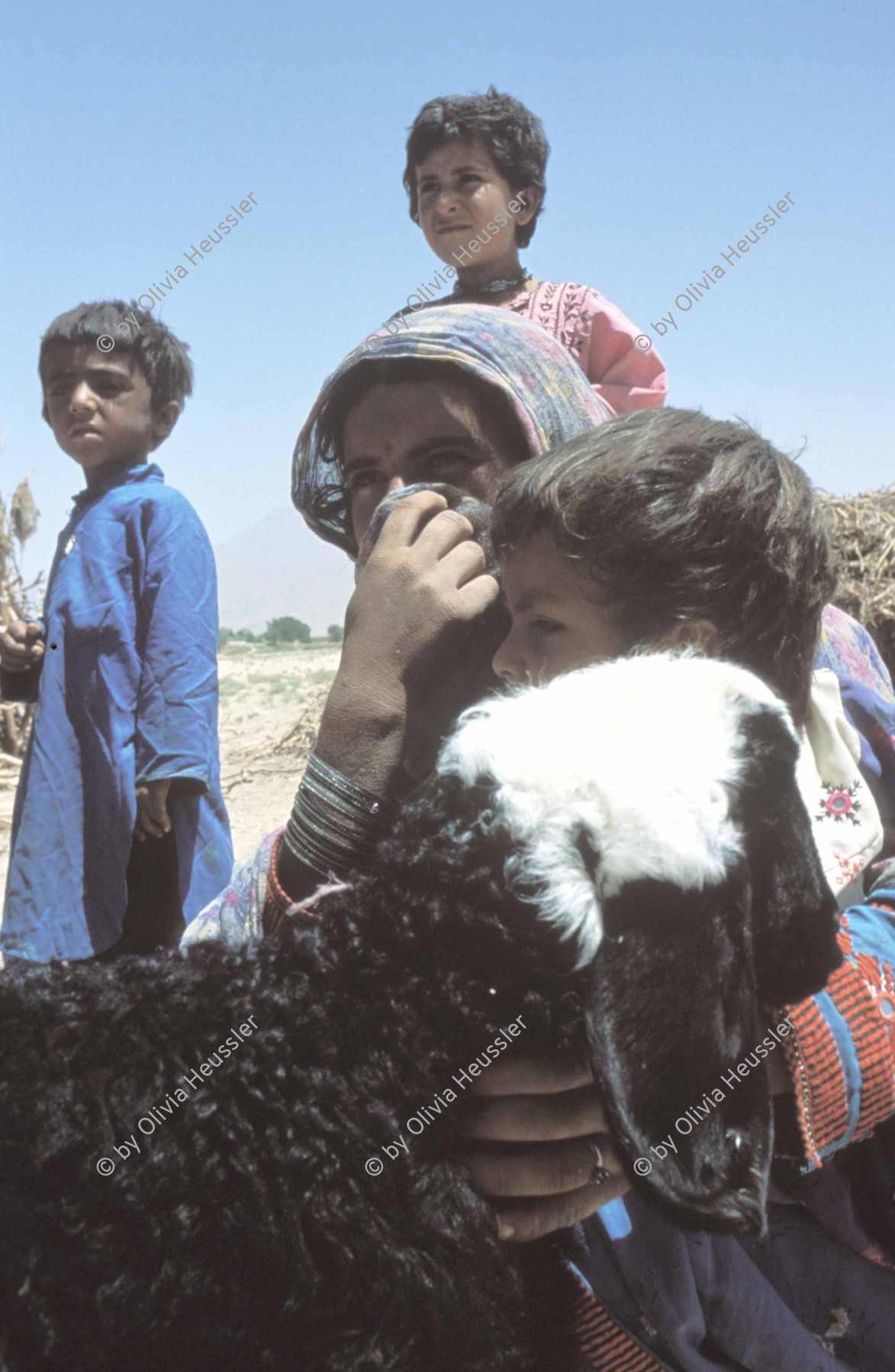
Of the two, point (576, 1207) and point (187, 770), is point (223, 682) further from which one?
point (576, 1207)

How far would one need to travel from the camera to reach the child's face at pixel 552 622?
5.34ft

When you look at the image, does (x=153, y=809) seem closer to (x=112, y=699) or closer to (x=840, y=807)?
(x=112, y=699)

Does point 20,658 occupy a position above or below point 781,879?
above

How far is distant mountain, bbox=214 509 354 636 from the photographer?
3691 inches

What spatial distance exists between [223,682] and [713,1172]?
17.5 m

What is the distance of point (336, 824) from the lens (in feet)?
5.12

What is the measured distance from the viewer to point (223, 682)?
18.1 meters

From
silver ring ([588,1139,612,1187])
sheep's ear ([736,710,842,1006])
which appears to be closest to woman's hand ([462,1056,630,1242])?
silver ring ([588,1139,612,1187])

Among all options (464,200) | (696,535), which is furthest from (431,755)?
(464,200)

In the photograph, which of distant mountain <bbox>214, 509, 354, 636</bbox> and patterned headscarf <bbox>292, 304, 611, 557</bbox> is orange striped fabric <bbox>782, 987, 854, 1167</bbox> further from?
distant mountain <bbox>214, 509, 354, 636</bbox>

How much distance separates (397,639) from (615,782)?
605 millimetres

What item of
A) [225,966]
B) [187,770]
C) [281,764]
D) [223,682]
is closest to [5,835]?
[281,764]

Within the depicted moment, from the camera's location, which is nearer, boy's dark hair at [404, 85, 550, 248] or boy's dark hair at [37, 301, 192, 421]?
boy's dark hair at [404, 85, 550, 248]

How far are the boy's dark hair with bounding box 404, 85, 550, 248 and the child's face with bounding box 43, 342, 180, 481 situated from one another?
1.20 meters
